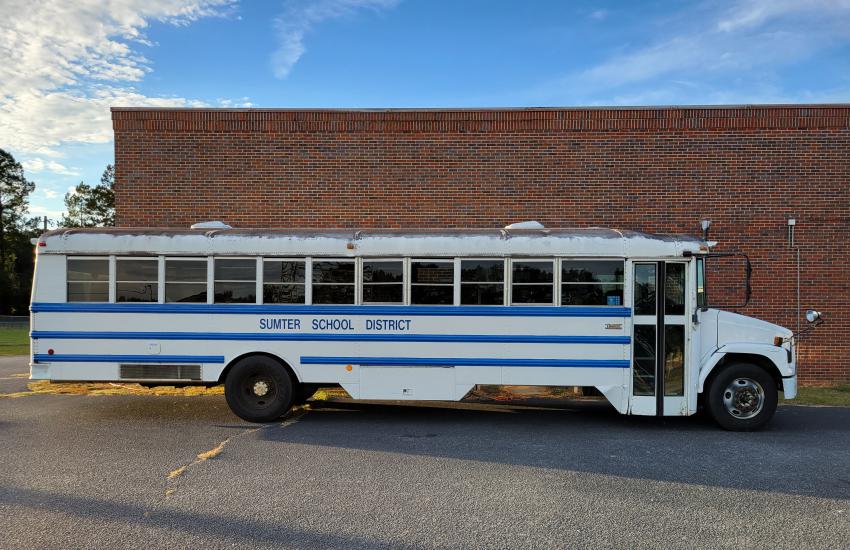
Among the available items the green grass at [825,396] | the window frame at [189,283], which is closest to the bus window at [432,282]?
the window frame at [189,283]

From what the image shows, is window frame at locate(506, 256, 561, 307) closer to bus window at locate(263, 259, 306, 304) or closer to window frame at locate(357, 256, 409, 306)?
window frame at locate(357, 256, 409, 306)

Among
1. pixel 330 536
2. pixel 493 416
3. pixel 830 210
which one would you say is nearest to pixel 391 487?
pixel 330 536

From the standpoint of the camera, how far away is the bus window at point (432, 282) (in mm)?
7746

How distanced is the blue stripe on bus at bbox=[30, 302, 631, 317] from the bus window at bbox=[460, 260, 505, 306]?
106 millimetres

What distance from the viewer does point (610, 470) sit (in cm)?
580

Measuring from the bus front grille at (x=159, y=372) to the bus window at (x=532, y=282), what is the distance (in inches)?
172

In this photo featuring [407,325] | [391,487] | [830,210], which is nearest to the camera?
[391,487]

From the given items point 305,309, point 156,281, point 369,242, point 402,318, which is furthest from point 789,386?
point 156,281

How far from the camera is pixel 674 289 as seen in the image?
24.7 ft

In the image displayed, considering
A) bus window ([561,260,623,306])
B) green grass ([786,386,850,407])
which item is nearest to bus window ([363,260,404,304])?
bus window ([561,260,623,306])

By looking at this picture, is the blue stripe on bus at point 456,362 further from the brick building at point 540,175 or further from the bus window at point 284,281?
the brick building at point 540,175

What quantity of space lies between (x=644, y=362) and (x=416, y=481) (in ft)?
12.0

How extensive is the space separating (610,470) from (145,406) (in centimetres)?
677

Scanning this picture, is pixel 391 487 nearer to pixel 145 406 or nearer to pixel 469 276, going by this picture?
pixel 469 276
